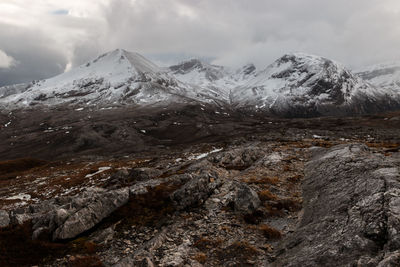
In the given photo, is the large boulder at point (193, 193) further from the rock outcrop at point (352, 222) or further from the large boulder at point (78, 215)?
the rock outcrop at point (352, 222)

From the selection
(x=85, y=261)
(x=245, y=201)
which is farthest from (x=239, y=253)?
(x=85, y=261)

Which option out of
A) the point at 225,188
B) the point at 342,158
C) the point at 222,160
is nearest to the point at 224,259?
the point at 225,188

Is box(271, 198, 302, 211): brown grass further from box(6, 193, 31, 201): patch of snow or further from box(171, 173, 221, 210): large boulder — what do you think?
box(6, 193, 31, 201): patch of snow

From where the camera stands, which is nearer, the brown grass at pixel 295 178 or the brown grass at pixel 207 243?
the brown grass at pixel 207 243

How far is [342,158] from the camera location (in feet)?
90.4

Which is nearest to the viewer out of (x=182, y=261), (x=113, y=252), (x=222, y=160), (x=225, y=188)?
(x=182, y=261)

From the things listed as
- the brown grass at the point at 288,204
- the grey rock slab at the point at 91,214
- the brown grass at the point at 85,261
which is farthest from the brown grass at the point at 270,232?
the grey rock slab at the point at 91,214

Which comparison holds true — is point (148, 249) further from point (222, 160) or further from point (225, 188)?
point (222, 160)

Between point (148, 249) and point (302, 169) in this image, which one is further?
point (302, 169)

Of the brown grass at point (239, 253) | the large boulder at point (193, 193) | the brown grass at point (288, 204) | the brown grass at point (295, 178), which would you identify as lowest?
the brown grass at point (239, 253)

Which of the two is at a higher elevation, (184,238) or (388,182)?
(388,182)

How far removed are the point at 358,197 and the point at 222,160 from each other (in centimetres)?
2449

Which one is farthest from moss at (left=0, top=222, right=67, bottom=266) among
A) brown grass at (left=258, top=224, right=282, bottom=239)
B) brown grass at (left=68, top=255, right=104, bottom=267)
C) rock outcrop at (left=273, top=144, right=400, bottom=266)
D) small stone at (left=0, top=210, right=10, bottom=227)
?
rock outcrop at (left=273, top=144, right=400, bottom=266)

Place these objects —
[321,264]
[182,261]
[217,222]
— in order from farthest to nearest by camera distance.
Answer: [217,222] → [182,261] → [321,264]
